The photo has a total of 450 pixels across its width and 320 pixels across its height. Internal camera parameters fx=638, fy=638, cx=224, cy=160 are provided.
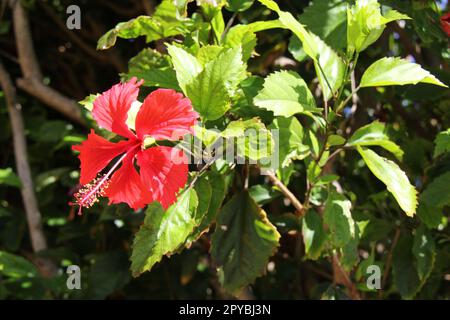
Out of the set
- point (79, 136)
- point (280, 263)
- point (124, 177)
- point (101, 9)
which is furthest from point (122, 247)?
point (124, 177)

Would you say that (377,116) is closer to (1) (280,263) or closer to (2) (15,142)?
(1) (280,263)

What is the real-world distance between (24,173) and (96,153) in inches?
37.9

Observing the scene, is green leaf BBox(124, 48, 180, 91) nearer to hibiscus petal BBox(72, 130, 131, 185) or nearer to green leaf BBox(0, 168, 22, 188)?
hibiscus petal BBox(72, 130, 131, 185)

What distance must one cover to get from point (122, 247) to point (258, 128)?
3.23 ft

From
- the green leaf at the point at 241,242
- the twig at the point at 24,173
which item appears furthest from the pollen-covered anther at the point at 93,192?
the twig at the point at 24,173

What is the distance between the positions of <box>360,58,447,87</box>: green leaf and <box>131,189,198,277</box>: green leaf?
0.35 meters

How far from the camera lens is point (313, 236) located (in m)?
1.23

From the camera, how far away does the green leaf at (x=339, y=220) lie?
1.13 meters

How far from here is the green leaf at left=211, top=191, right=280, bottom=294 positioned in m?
1.12

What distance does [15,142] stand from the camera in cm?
191

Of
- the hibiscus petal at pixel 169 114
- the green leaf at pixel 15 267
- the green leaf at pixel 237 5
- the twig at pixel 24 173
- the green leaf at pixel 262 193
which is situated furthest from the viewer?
the twig at pixel 24 173

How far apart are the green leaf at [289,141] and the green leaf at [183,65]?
18cm

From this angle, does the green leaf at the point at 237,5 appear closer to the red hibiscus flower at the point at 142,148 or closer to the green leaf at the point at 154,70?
the green leaf at the point at 154,70

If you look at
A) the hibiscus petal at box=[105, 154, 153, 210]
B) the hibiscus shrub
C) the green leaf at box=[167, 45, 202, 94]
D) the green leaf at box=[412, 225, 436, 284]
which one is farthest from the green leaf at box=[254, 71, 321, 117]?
the green leaf at box=[412, 225, 436, 284]
